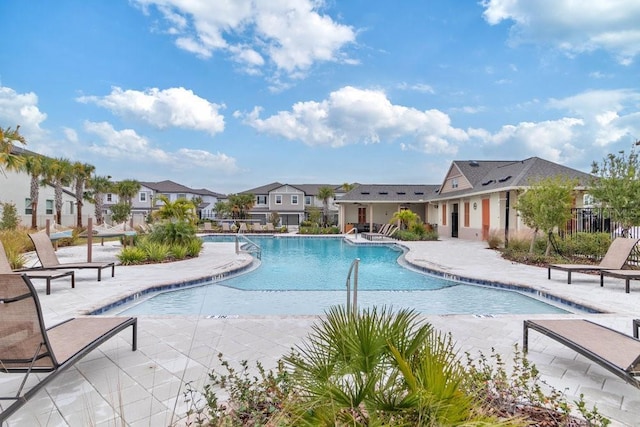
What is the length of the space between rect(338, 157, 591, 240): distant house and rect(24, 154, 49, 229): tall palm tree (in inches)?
893

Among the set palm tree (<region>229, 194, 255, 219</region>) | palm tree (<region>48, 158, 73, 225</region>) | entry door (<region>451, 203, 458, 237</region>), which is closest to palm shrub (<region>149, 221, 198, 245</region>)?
palm tree (<region>48, 158, 73, 225</region>)

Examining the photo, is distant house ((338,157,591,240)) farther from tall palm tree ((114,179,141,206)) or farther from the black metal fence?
tall palm tree ((114,179,141,206))

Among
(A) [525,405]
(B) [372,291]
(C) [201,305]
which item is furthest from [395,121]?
(A) [525,405]

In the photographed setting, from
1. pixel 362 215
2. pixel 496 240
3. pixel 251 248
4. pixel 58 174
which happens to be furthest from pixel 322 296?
pixel 58 174

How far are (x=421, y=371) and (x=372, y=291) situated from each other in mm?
6941

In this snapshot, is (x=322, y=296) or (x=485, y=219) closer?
(x=322, y=296)

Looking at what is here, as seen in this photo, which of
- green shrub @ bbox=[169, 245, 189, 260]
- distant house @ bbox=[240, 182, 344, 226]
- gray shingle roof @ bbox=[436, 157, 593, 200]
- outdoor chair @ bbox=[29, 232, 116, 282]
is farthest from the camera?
distant house @ bbox=[240, 182, 344, 226]

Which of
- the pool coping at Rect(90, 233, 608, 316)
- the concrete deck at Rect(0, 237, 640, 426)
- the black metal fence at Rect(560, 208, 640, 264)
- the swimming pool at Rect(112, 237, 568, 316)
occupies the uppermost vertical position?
the black metal fence at Rect(560, 208, 640, 264)

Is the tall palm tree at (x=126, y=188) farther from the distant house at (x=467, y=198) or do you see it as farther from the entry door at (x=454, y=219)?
the entry door at (x=454, y=219)

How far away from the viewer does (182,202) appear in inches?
635

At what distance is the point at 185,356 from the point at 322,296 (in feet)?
14.4

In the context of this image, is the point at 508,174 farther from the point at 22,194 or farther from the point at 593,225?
the point at 22,194

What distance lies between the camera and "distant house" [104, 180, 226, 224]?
1865 inches

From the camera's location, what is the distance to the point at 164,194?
5053cm
